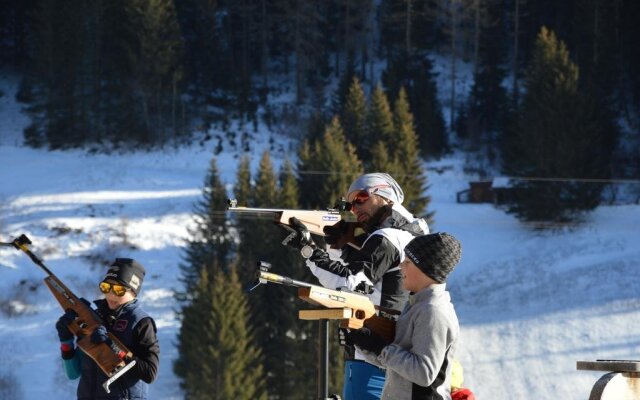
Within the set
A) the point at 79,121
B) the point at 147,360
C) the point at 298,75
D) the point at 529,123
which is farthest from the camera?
the point at 298,75

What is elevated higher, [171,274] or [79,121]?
[79,121]

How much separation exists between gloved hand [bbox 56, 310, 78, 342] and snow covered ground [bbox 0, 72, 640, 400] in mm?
32998

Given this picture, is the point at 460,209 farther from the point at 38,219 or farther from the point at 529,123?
the point at 38,219

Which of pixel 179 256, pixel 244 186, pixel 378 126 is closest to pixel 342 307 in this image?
pixel 244 186

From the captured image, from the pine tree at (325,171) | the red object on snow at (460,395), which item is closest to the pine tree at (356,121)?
the pine tree at (325,171)

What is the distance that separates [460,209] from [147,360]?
55.3 m

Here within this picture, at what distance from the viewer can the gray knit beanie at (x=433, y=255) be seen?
6.03 m

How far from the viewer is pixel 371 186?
7.34 metres

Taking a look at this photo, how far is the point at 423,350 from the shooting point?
5.82m

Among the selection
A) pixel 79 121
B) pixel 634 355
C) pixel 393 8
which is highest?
pixel 393 8

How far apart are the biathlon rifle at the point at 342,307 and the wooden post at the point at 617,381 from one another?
1022 millimetres

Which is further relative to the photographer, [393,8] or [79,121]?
[393,8]

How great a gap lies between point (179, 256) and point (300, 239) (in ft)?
165

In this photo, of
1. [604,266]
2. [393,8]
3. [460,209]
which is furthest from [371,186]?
[393,8]
